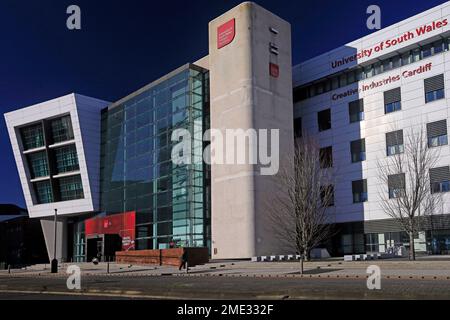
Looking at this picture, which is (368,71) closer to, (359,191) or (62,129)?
(359,191)

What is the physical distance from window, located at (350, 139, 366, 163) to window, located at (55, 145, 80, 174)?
123 ft

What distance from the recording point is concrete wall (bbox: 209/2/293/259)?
43938mm

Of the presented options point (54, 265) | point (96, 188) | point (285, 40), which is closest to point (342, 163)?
point (285, 40)

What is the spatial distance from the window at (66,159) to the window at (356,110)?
37374 millimetres

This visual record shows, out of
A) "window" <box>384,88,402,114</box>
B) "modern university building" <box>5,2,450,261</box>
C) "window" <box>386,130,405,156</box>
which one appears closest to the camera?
"modern university building" <box>5,2,450,261</box>

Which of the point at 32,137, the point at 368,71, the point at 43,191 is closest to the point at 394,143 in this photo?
the point at 368,71

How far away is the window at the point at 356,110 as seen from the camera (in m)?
47.3

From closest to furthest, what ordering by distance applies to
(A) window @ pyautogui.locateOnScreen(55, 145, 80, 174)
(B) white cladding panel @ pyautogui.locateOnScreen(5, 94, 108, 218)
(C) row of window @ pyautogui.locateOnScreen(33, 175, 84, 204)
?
(B) white cladding panel @ pyautogui.locateOnScreen(5, 94, 108, 218) → (A) window @ pyautogui.locateOnScreen(55, 145, 80, 174) → (C) row of window @ pyautogui.locateOnScreen(33, 175, 84, 204)

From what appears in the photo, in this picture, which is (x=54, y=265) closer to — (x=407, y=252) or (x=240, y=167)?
(x=240, y=167)

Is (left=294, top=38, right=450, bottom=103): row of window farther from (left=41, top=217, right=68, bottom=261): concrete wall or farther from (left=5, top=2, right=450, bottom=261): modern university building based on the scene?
(left=41, top=217, right=68, bottom=261): concrete wall

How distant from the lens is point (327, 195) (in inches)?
1730

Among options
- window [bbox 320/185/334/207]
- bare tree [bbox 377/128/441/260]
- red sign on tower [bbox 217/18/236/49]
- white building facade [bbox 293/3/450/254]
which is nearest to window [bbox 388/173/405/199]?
bare tree [bbox 377/128/441/260]

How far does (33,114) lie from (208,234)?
117 feet

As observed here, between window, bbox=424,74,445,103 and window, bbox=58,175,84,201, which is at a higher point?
window, bbox=424,74,445,103
